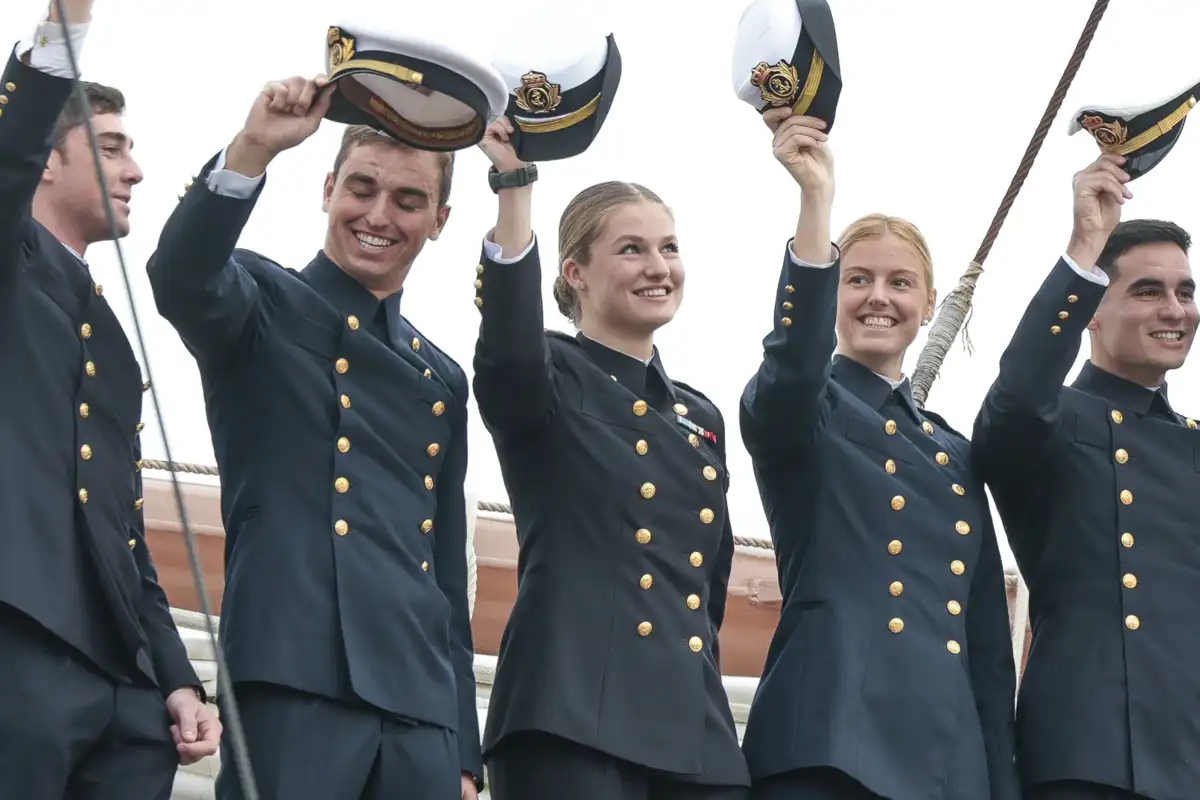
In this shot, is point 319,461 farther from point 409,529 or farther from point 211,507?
point 211,507

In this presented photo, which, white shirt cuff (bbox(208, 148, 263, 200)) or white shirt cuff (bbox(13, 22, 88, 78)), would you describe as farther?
white shirt cuff (bbox(208, 148, 263, 200))

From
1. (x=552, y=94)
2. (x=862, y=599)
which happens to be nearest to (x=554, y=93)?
(x=552, y=94)

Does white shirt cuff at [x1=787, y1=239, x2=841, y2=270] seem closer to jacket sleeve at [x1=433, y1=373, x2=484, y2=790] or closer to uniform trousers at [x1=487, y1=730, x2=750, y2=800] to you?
jacket sleeve at [x1=433, y1=373, x2=484, y2=790]

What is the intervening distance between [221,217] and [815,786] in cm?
105

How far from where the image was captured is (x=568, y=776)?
2.55 metres

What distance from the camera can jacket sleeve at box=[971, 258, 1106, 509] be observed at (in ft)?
9.77

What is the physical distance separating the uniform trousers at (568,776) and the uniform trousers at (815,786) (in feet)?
0.44

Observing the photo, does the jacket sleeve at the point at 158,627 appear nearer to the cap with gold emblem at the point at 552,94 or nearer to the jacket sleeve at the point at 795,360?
the cap with gold emblem at the point at 552,94

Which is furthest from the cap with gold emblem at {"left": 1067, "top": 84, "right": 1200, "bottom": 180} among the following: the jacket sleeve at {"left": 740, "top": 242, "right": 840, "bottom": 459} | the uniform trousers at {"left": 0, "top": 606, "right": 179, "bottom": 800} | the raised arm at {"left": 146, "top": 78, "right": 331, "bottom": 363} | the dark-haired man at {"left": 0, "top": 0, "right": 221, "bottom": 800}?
the uniform trousers at {"left": 0, "top": 606, "right": 179, "bottom": 800}

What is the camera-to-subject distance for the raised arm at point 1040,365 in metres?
2.98

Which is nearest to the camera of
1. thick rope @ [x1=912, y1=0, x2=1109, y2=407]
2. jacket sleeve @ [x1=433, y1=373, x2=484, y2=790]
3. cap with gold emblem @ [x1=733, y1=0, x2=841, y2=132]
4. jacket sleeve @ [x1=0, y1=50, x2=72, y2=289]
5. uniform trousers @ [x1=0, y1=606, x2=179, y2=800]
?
uniform trousers @ [x1=0, y1=606, x2=179, y2=800]

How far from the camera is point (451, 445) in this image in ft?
9.16

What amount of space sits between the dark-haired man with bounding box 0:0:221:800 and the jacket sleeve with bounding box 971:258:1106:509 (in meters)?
1.19

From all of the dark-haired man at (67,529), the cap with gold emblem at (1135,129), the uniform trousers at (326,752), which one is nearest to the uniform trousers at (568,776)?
the uniform trousers at (326,752)
